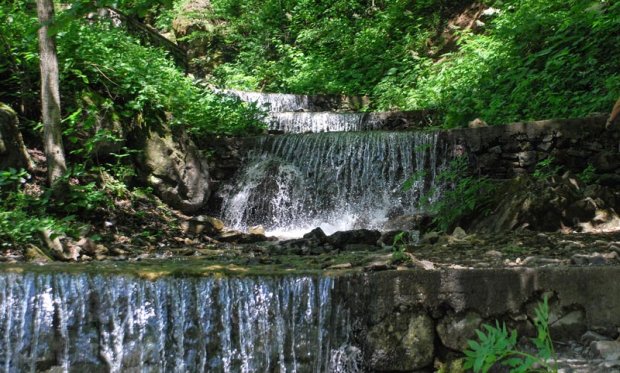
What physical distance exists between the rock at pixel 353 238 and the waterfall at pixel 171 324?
2516 mm

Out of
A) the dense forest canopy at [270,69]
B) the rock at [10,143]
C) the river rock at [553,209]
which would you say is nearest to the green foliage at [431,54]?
the dense forest canopy at [270,69]

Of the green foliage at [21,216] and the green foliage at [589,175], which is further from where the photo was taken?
the green foliage at [589,175]

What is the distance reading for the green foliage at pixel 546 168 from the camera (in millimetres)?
7211

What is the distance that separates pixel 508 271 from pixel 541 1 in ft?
29.9

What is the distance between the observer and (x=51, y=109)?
267 inches

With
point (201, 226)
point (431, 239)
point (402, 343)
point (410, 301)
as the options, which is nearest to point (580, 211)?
point (431, 239)

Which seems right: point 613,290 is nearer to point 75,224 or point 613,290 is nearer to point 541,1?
point 75,224

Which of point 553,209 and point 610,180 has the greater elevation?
point 610,180

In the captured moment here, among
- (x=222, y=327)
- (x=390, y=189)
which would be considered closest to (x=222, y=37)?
(x=390, y=189)

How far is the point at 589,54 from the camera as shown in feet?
30.1

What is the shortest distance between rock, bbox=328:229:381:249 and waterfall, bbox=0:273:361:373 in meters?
2.52

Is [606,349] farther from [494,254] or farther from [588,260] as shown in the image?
[494,254]

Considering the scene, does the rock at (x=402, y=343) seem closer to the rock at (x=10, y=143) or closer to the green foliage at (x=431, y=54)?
the rock at (x=10, y=143)

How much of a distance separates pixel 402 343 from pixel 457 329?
0.35 meters
